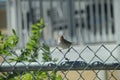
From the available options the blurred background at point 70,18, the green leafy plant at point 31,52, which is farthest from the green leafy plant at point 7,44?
the blurred background at point 70,18

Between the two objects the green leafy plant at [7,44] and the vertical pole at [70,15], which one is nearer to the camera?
the green leafy plant at [7,44]

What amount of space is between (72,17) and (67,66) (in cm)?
704

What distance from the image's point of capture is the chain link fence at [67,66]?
226 cm

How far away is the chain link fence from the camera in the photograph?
89.0 inches

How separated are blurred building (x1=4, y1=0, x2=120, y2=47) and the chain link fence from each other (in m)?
6.58

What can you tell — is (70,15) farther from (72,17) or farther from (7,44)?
(7,44)

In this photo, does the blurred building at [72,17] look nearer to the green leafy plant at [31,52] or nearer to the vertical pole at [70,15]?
the vertical pole at [70,15]

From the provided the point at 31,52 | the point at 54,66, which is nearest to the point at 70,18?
the point at 31,52

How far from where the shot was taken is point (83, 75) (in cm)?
258

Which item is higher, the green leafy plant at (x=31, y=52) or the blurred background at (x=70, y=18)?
the green leafy plant at (x=31, y=52)

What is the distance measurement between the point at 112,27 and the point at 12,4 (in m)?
2.07

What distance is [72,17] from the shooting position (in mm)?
9281

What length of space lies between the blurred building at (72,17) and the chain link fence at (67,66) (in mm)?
6583

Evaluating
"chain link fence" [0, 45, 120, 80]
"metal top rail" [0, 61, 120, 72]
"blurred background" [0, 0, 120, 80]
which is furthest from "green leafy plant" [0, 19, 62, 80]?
"blurred background" [0, 0, 120, 80]
